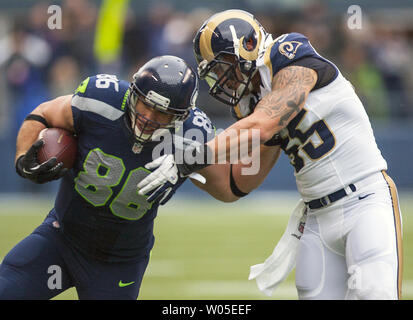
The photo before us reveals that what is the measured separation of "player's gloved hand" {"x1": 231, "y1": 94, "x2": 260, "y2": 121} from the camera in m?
3.80

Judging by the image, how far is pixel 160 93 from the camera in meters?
3.60

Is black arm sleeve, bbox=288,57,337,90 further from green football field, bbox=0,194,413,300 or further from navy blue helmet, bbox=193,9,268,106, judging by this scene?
green football field, bbox=0,194,413,300

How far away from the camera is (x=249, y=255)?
24.3ft

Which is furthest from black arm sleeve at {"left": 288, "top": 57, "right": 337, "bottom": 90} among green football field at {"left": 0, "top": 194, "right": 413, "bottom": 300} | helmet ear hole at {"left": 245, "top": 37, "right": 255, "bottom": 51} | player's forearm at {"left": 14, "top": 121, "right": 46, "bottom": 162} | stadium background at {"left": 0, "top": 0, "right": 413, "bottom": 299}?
stadium background at {"left": 0, "top": 0, "right": 413, "bottom": 299}

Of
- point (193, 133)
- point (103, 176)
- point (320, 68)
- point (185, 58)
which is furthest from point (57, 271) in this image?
point (185, 58)

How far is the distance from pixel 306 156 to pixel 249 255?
3924mm

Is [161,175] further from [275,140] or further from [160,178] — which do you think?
[275,140]

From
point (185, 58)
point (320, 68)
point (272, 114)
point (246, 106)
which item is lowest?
point (185, 58)

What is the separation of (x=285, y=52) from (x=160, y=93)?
2.06ft

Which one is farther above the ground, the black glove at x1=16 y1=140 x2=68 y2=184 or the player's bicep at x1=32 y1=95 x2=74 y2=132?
the player's bicep at x1=32 y1=95 x2=74 y2=132

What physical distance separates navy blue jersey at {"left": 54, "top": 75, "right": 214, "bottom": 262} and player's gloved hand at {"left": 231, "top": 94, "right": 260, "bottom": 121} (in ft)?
0.59

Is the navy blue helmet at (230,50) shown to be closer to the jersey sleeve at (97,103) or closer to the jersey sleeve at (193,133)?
the jersey sleeve at (193,133)
